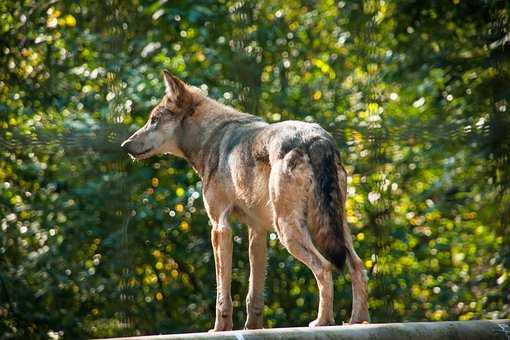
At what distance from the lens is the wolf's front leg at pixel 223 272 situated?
211 inches

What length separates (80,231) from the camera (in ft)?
27.9

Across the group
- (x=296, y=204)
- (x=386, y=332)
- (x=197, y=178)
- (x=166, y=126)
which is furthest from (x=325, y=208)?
(x=197, y=178)

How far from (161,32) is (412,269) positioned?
2.91 meters

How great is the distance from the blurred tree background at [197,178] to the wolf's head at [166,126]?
1.72 metres

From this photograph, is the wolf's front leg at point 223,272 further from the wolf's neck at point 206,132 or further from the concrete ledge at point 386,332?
the concrete ledge at point 386,332

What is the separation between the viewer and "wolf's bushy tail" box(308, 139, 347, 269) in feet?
16.3

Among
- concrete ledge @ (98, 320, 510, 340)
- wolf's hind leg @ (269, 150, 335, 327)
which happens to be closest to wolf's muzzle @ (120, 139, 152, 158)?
wolf's hind leg @ (269, 150, 335, 327)

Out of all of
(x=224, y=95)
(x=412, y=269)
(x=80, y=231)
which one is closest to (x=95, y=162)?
(x=80, y=231)

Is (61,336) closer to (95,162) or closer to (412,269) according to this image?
(95,162)

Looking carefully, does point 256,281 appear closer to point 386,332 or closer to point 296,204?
point 296,204

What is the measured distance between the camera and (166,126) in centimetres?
600

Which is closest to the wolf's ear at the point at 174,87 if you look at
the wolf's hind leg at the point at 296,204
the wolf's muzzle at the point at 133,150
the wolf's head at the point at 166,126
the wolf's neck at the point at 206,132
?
the wolf's head at the point at 166,126

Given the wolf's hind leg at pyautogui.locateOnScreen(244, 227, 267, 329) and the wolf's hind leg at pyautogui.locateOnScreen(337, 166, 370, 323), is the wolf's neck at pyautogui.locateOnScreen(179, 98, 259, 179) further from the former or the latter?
the wolf's hind leg at pyautogui.locateOnScreen(337, 166, 370, 323)

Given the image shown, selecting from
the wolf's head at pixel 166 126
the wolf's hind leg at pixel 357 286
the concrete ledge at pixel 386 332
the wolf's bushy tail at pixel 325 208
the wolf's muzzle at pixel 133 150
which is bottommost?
the concrete ledge at pixel 386 332
